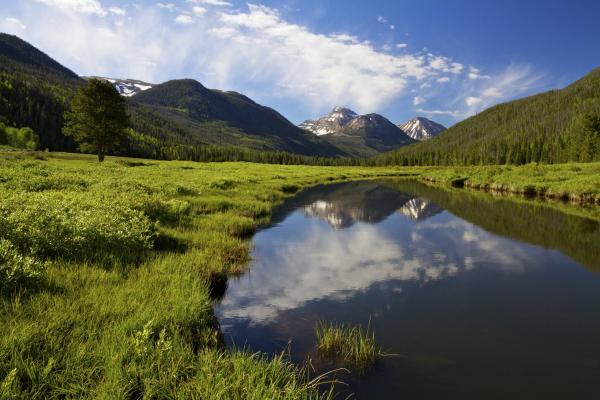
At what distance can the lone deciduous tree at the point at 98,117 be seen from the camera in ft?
187

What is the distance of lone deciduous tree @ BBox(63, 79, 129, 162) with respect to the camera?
57094 mm

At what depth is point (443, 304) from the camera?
39.1 feet

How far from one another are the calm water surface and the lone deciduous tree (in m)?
48.8

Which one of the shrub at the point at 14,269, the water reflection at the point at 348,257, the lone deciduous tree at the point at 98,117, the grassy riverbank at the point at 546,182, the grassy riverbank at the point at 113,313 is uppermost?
the lone deciduous tree at the point at 98,117

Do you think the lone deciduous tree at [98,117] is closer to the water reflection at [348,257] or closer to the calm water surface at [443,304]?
the water reflection at [348,257]

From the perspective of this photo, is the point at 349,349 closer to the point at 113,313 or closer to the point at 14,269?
the point at 113,313

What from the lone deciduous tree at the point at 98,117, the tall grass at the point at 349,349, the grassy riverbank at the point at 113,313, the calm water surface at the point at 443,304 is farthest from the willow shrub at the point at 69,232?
the lone deciduous tree at the point at 98,117

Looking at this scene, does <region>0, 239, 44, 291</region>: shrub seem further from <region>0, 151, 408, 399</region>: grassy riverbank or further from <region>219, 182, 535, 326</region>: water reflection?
<region>219, 182, 535, 326</region>: water reflection

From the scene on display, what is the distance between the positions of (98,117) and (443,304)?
6282cm

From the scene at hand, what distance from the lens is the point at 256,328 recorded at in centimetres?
981

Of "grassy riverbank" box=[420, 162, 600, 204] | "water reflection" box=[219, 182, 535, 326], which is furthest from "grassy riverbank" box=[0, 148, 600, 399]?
"grassy riverbank" box=[420, 162, 600, 204]

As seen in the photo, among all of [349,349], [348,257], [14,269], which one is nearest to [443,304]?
[349,349]

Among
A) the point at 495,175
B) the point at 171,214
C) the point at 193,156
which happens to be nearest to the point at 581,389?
the point at 171,214

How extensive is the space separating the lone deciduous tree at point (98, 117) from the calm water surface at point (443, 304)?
160ft
